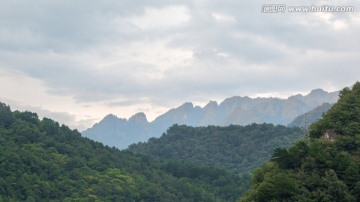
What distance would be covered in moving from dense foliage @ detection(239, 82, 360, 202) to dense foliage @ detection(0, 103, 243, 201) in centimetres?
4359

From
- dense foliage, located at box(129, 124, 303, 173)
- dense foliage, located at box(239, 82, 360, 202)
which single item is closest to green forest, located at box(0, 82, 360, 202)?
dense foliage, located at box(239, 82, 360, 202)

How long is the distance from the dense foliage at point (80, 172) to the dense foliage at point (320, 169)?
143ft

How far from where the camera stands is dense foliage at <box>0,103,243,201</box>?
80.2 m

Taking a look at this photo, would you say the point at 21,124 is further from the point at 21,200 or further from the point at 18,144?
the point at 21,200

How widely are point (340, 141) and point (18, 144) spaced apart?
61.2 metres

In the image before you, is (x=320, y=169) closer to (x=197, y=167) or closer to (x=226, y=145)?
(x=197, y=167)

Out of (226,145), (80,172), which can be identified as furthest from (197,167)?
(226,145)

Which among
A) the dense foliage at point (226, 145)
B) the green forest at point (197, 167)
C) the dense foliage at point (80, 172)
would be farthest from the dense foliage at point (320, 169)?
the dense foliage at point (226, 145)

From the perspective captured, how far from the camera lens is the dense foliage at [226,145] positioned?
461ft

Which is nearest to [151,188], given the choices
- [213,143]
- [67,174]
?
[67,174]

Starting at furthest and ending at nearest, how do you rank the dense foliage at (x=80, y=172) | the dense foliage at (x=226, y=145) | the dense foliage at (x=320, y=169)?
the dense foliage at (x=226, y=145)
the dense foliage at (x=80, y=172)
the dense foliage at (x=320, y=169)

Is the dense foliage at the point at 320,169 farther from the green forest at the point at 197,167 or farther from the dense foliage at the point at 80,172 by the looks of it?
the dense foliage at the point at 80,172

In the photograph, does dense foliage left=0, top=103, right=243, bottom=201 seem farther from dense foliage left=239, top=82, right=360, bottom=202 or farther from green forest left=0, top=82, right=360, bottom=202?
dense foliage left=239, top=82, right=360, bottom=202

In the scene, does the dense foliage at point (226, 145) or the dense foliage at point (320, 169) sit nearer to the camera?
the dense foliage at point (320, 169)
